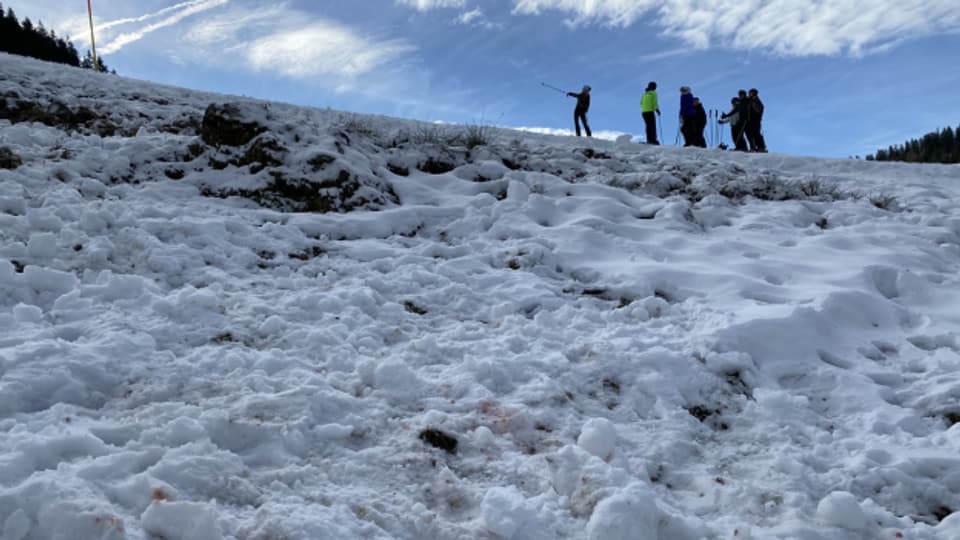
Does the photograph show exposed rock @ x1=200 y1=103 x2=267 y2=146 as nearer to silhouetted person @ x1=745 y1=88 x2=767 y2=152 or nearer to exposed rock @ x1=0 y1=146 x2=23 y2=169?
exposed rock @ x1=0 y1=146 x2=23 y2=169

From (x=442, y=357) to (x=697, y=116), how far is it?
13064mm

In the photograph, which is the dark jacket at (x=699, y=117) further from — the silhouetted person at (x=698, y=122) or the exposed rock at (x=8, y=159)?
the exposed rock at (x=8, y=159)

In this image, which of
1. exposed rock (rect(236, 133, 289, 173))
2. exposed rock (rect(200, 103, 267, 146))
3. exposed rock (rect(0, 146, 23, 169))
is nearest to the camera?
exposed rock (rect(0, 146, 23, 169))

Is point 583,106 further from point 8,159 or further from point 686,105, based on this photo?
point 8,159

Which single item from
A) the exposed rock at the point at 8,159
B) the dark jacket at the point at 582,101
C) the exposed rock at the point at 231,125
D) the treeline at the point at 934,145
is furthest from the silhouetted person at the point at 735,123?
the treeline at the point at 934,145

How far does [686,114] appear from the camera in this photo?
47.5ft

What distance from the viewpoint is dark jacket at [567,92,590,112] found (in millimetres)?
14859

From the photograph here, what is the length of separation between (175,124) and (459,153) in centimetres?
374

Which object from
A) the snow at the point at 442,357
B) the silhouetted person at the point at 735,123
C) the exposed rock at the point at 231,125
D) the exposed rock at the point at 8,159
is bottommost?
the snow at the point at 442,357

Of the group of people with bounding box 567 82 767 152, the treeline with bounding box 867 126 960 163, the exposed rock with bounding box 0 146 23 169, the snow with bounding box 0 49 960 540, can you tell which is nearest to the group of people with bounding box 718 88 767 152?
the group of people with bounding box 567 82 767 152

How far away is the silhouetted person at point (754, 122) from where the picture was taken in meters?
13.9

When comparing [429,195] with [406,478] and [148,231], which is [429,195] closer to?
[148,231]

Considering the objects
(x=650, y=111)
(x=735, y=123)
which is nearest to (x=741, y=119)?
(x=735, y=123)

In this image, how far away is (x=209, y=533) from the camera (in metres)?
2.02
